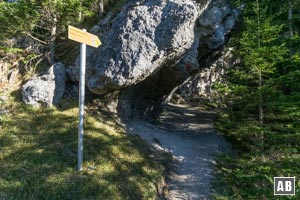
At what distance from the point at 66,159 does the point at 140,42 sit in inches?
177

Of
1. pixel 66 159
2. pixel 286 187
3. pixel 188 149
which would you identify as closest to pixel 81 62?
pixel 66 159

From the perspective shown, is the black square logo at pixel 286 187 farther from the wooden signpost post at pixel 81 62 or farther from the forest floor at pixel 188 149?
the wooden signpost post at pixel 81 62

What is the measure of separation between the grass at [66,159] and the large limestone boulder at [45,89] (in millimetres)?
296

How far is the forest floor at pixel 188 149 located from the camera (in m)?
8.52

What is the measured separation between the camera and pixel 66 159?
7379 mm

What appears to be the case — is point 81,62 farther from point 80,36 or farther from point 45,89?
point 45,89

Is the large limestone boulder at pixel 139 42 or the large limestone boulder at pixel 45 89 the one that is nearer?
the large limestone boulder at pixel 45 89

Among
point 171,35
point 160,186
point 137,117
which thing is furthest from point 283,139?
point 137,117

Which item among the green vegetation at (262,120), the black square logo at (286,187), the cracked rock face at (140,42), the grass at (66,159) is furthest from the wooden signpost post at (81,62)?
the black square logo at (286,187)

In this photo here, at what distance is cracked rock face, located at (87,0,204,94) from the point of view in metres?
9.30

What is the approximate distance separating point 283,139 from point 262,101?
143cm

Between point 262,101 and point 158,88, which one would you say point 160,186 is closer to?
point 262,101

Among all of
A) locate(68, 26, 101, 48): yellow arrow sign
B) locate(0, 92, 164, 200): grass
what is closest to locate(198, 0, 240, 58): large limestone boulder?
locate(0, 92, 164, 200): grass

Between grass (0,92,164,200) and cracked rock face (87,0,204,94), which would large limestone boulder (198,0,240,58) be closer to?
cracked rock face (87,0,204,94)
